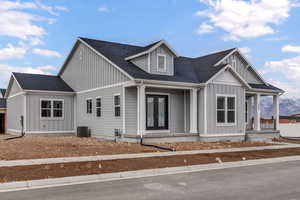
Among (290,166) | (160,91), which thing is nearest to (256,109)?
(160,91)

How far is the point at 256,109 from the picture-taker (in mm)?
22453

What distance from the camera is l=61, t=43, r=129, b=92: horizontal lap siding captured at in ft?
63.7

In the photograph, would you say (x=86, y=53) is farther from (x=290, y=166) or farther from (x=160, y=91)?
(x=290, y=166)

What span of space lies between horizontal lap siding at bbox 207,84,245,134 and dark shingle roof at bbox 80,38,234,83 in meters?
0.97

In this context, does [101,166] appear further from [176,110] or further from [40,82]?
[40,82]

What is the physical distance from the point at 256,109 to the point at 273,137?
7.74ft

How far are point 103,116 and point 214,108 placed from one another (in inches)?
272

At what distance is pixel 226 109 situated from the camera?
1989 cm

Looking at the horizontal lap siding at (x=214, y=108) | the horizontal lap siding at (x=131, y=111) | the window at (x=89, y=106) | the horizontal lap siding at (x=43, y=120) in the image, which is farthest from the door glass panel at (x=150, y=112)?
the horizontal lap siding at (x=43, y=120)

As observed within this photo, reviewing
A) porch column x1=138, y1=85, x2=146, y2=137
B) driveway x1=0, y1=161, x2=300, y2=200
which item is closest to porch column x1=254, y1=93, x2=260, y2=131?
porch column x1=138, y1=85, x2=146, y2=137

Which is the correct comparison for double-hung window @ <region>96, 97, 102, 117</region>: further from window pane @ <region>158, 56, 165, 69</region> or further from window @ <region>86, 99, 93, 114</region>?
window pane @ <region>158, 56, 165, 69</region>

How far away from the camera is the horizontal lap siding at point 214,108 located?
19125 mm

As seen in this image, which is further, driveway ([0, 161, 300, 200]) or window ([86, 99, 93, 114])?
window ([86, 99, 93, 114])

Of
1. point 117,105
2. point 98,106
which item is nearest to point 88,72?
point 98,106
